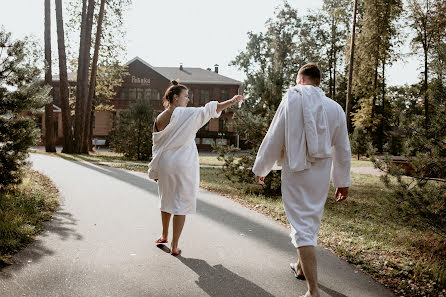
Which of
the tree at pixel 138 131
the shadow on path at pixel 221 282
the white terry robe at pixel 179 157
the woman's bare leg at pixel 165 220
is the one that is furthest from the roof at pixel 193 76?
the shadow on path at pixel 221 282

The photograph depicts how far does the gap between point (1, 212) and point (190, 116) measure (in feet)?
11.2

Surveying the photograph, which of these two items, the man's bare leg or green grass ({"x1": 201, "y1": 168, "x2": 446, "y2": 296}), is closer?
the man's bare leg

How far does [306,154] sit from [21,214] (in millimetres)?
4607

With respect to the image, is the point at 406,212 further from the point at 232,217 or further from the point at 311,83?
the point at 232,217

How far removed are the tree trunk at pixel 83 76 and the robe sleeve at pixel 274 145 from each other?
2193 cm

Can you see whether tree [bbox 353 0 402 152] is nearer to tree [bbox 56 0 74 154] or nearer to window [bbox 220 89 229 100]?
window [bbox 220 89 229 100]

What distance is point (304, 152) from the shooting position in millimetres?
3379

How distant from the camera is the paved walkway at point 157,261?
11.6 feet

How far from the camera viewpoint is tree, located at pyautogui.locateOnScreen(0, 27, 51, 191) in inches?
271

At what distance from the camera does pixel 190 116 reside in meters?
4.48

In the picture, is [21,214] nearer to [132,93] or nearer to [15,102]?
[15,102]

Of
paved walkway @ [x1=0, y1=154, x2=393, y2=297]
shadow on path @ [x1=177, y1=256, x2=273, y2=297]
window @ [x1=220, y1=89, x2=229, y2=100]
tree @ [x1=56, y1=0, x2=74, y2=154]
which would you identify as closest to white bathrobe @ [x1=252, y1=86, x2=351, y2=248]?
shadow on path @ [x1=177, y1=256, x2=273, y2=297]

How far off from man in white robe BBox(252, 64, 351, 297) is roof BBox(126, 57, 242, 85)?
40.9 m

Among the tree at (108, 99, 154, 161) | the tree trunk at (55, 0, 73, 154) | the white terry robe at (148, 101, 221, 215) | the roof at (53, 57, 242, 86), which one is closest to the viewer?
the white terry robe at (148, 101, 221, 215)
